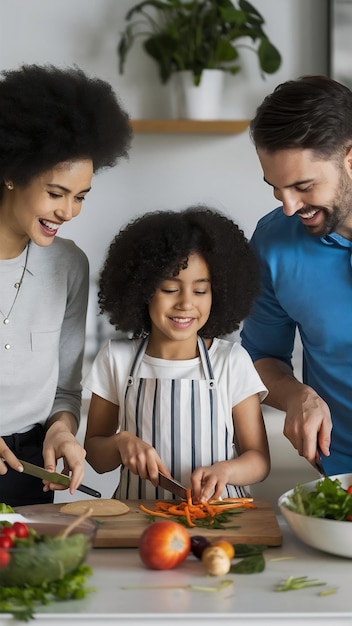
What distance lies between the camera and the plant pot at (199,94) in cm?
348

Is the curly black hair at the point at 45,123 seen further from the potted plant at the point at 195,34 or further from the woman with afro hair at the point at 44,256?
the potted plant at the point at 195,34

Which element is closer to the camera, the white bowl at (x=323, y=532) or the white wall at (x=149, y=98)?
the white bowl at (x=323, y=532)

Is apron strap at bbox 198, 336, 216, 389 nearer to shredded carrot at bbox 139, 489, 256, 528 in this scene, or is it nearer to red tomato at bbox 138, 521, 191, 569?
shredded carrot at bbox 139, 489, 256, 528

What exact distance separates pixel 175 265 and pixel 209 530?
23.1 inches

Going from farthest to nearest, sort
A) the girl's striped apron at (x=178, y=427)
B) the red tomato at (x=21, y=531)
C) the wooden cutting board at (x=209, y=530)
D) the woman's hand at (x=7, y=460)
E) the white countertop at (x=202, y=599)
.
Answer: the girl's striped apron at (x=178, y=427), the woman's hand at (x=7, y=460), the wooden cutting board at (x=209, y=530), the red tomato at (x=21, y=531), the white countertop at (x=202, y=599)

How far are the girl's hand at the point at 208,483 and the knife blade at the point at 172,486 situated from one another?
0.02 metres

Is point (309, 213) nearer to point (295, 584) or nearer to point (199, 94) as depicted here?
point (295, 584)

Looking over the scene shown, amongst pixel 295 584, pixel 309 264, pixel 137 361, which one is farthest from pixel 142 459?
pixel 309 264

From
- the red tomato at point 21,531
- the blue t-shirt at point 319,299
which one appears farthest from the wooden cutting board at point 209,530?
the blue t-shirt at point 319,299

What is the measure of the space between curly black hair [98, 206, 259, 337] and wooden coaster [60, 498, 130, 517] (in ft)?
1.51

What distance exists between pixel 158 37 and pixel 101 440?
2093 mm

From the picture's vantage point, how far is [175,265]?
1.92m

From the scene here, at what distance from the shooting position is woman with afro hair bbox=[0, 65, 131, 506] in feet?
5.98

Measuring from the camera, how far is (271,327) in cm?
222
